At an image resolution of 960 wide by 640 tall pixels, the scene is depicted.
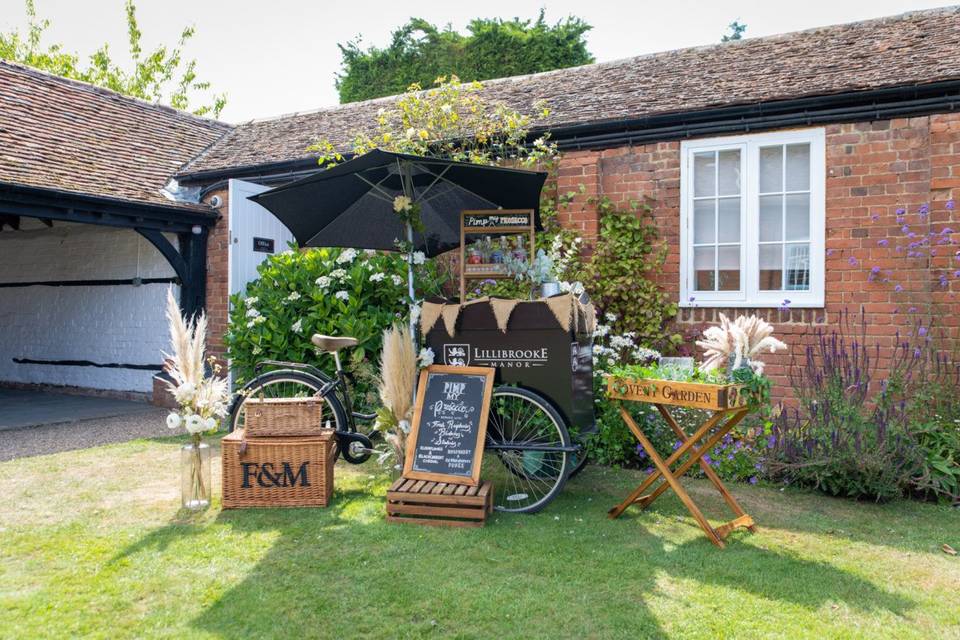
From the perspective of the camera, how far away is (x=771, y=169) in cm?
661

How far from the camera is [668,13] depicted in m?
8.85

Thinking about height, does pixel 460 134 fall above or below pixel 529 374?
above

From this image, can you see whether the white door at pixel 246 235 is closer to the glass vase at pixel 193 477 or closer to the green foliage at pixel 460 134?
the green foliage at pixel 460 134

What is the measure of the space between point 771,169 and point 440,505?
4.54 meters

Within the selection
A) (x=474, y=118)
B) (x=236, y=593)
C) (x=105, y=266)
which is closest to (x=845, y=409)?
(x=236, y=593)

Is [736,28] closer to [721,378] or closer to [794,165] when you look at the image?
[794,165]

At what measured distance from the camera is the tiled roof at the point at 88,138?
26.5 feet

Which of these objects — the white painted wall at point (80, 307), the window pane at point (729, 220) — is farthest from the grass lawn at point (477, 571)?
the white painted wall at point (80, 307)

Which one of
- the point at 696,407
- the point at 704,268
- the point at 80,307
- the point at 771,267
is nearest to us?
the point at 696,407

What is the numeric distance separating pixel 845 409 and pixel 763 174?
2.66 m

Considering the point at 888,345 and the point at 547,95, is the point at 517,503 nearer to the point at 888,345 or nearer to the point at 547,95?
the point at 888,345

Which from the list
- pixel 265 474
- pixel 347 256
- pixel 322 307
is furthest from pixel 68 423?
pixel 265 474

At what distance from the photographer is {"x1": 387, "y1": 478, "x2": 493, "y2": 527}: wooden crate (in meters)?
4.14

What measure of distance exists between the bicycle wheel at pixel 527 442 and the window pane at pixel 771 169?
3508mm
